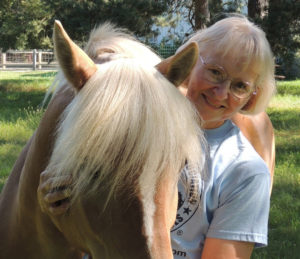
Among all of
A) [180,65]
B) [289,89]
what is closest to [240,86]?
[180,65]

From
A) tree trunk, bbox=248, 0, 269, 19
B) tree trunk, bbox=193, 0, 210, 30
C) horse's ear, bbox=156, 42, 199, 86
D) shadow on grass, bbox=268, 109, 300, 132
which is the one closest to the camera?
horse's ear, bbox=156, 42, 199, 86

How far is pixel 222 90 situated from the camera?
5.67 ft

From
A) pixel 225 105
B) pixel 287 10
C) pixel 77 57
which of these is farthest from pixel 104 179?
pixel 287 10

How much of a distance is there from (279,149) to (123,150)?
16.1ft

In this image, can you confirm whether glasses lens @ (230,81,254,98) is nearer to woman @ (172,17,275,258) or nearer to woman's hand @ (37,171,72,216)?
woman @ (172,17,275,258)

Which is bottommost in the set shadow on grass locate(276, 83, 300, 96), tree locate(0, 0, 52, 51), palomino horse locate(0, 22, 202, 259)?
shadow on grass locate(276, 83, 300, 96)

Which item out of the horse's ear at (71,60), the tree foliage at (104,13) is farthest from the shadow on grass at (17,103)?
the horse's ear at (71,60)

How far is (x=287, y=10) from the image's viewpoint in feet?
25.7

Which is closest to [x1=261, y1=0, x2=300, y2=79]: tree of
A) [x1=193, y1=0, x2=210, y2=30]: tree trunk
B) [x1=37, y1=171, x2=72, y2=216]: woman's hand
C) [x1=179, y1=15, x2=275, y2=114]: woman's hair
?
Result: [x1=193, y1=0, x2=210, y2=30]: tree trunk

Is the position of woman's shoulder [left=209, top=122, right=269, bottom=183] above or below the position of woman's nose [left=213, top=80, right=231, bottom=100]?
below

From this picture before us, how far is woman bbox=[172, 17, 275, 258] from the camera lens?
1.60 m

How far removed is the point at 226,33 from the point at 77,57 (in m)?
0.76

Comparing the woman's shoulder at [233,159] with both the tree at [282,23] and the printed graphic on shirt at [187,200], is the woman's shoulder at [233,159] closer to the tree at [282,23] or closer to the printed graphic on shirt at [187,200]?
the printed graphic on shirt at [187,200]

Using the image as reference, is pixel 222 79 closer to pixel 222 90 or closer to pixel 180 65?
pixel 222 90
